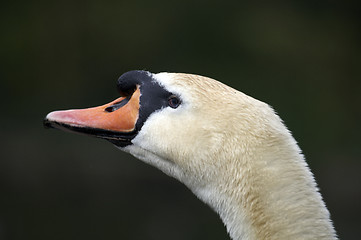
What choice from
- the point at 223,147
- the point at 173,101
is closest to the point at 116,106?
the point at 173,101

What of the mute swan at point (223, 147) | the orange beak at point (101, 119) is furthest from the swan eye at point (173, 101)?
the orange beak at point (101, 119)

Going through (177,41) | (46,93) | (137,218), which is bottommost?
(137,218)

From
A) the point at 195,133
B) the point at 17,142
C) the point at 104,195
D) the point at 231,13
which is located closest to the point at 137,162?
the point at 104,195

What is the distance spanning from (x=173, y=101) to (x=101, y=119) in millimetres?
380

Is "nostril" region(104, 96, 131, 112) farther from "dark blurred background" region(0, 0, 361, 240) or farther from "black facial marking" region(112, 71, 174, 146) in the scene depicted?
"dark blurred background" region(0, 0, 361, 240)

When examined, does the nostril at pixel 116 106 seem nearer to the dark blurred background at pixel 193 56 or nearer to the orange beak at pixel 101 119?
the orange beak at pixel 101 119

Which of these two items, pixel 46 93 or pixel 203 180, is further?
pixel 46 93

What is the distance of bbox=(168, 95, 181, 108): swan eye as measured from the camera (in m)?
2.92

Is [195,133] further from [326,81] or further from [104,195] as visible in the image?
[326,81]

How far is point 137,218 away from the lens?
7172mm

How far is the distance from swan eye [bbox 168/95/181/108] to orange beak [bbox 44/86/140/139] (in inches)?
7.5

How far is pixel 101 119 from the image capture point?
305cm

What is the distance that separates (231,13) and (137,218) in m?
3.43

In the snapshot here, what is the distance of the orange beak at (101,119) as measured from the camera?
3.01 m
